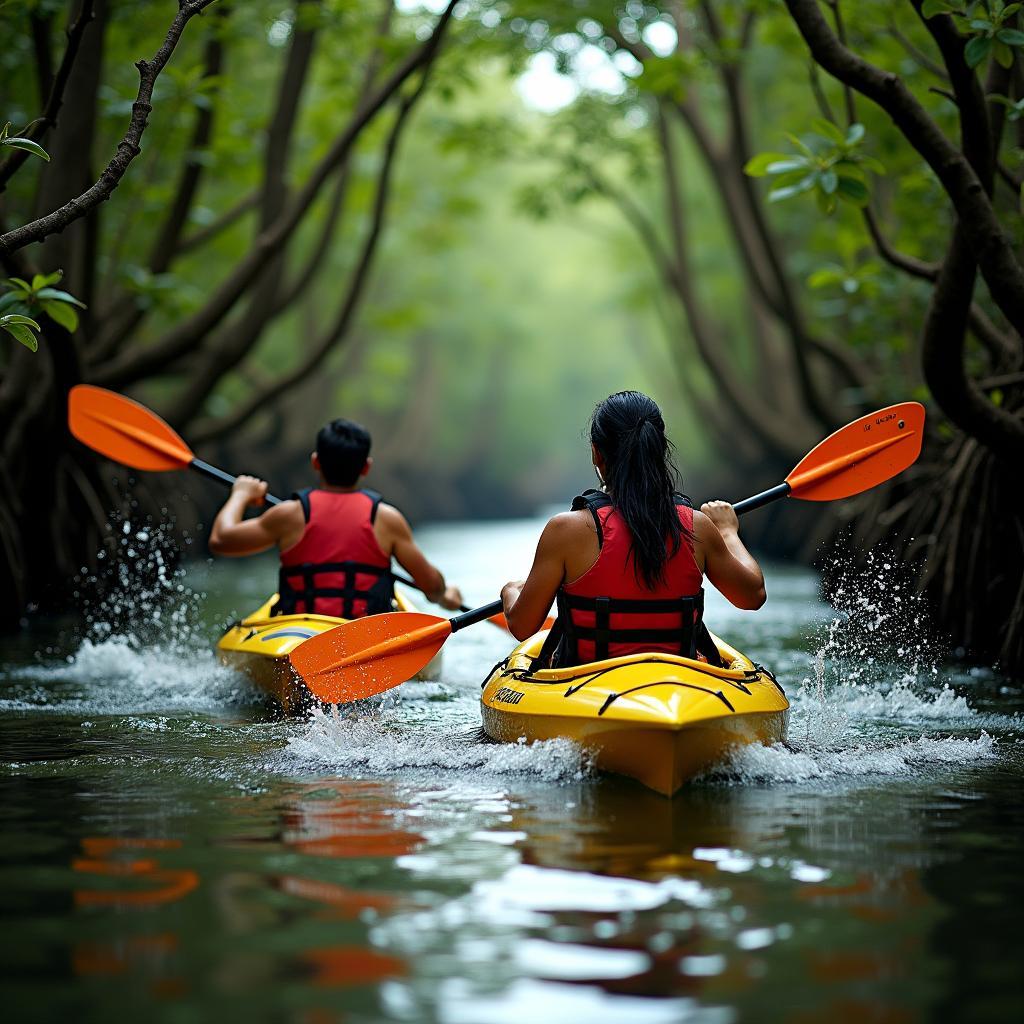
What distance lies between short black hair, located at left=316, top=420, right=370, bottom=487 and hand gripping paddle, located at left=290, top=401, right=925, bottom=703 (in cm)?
102

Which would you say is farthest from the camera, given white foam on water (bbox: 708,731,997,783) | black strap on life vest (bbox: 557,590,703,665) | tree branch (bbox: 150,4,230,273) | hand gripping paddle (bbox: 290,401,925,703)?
tree branch (bbox: 150,4,230,273)

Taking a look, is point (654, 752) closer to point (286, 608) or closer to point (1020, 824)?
point (1020, 824)

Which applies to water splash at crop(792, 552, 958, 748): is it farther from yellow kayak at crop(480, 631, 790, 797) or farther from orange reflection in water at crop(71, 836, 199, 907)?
orange reflection in water at crop(71, 836, 199, 907)

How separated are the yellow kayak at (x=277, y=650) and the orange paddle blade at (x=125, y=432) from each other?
4.63ft

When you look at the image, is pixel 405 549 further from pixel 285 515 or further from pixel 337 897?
pixel 337 897

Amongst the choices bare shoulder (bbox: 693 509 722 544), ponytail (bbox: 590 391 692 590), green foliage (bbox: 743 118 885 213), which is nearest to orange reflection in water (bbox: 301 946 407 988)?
ponytail (bbox: 590 391 692 590)

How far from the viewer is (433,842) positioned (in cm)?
346

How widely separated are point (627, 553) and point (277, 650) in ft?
6.87

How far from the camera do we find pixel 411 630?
548 cm

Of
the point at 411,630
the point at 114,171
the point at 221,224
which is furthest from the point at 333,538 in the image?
the point at 221,224

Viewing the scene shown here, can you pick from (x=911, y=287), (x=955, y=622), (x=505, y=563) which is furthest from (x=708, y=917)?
(x=505, y=563)

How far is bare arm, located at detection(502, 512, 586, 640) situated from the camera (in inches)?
169

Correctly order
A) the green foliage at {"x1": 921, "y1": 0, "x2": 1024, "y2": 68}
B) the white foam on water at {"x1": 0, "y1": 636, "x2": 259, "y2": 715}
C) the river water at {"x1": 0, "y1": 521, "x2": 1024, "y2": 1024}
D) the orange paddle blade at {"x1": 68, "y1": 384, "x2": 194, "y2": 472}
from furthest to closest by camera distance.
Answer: the orange paddle blade at {"x1": 68, "y1": 384, "x2": 194, "y2": 472} < the white foam on water at {"x1": 0, "y1": 636, "x2": 259, "y2": 715} < the green foliage at {"x1": 921, "y1": 0, "x2": 1024, "y2": 68} < the river water at {"x1": 0, "y1": 521, "x2": 1024, "y2": 1024}

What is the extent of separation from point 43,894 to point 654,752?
5.54ft
